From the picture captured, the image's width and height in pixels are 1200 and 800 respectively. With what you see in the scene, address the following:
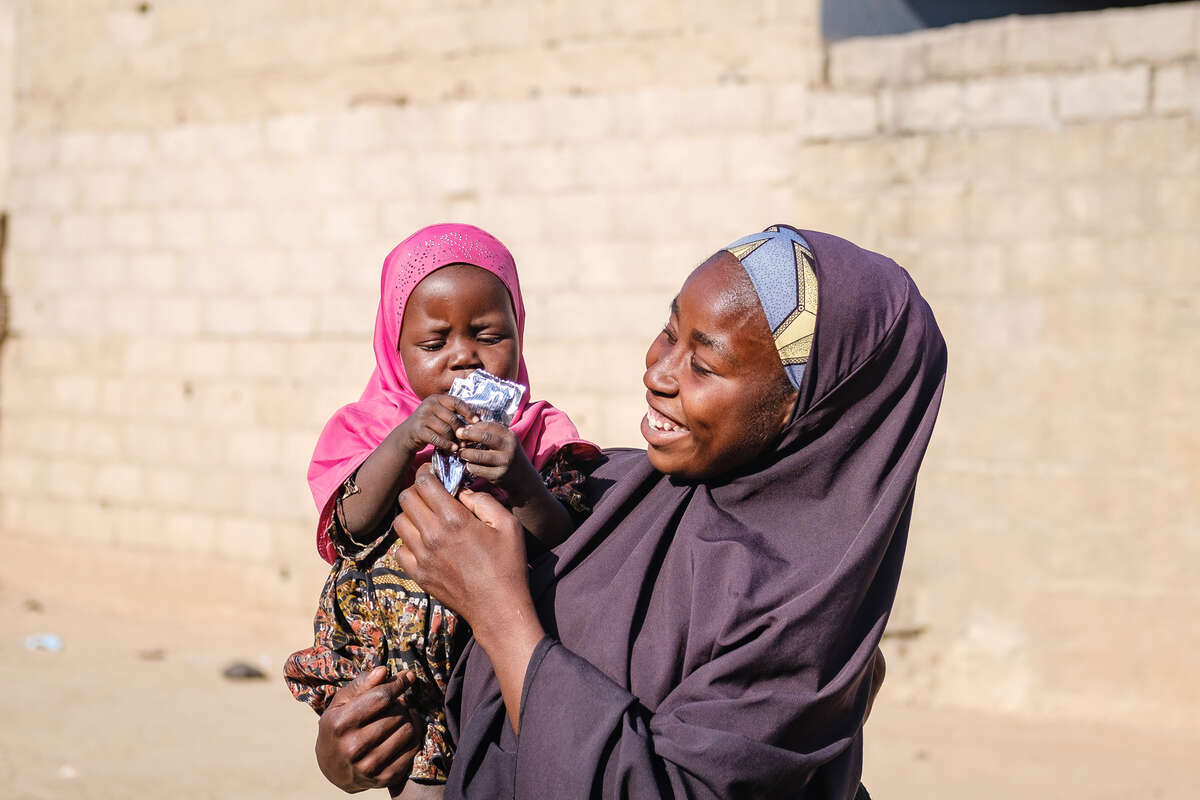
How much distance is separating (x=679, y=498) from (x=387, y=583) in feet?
1.88

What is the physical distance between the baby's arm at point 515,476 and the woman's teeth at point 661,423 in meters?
0.23

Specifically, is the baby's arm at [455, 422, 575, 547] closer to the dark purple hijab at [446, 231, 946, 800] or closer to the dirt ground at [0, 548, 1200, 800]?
the dark purple hijab at [446, 231, 946, 800]

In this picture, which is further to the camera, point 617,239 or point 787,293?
point 617,239

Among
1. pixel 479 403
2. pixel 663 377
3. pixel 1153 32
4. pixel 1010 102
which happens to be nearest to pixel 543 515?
pixel 479 403

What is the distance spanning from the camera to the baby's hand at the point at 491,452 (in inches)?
78.6

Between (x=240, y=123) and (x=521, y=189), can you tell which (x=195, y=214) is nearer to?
(x=240, y=123)

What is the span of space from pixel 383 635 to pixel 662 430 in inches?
26.5

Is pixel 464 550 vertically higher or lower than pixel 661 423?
lower

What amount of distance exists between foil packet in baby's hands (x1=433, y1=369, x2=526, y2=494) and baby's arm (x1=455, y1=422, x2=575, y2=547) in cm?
3

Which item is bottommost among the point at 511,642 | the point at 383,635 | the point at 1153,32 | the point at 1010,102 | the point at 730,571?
the point at 383,635

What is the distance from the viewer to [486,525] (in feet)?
6.55

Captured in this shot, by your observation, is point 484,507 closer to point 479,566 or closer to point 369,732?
point 479,566

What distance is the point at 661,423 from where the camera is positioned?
199 centimetres

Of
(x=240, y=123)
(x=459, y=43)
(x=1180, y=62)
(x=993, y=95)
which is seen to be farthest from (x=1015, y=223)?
(x=240, y=123)
